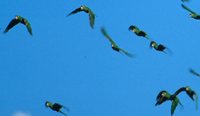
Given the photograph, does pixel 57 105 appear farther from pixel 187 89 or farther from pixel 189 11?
pixel 189 11

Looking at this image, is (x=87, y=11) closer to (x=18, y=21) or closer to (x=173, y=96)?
(x=18, y=21)

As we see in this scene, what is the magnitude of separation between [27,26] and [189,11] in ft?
26.2

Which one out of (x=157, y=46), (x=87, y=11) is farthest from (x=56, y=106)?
(x=157, y=46)

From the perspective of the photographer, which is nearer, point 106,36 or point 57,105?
point 106,36

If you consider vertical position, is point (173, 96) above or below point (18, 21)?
below

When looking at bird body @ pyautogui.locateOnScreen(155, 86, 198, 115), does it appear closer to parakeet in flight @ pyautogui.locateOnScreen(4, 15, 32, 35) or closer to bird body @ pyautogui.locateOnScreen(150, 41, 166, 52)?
bird body @ pyautogui.locateOnScreen(150, 41, 166, 52)

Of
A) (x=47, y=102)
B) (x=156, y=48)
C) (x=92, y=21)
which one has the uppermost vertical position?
(x=92, y=21)

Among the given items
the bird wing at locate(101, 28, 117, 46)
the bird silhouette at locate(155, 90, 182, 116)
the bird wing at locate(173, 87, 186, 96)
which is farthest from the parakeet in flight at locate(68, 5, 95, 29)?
the bird wing at locate(173, 87, 186, 96)

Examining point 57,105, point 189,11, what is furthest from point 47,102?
point 189,11

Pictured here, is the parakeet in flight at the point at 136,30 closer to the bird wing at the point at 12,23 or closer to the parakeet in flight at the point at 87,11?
the parakeet in flight at the point at 87,11

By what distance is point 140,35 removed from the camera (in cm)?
2266

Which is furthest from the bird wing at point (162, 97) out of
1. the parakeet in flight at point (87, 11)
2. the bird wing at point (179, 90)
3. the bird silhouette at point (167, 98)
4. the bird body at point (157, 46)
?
the parakeet in flight at point (87, 11)

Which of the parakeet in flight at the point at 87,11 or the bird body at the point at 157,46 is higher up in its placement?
the parakeet in flight at the point at 87,11

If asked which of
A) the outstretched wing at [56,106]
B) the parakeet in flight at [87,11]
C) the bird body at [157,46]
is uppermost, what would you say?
the parakeet in flight at [87,11]
